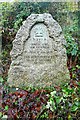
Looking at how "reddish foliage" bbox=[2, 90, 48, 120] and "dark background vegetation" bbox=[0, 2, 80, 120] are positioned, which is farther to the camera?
"reddish foliage" bbox=[2, 90, 48, 120]

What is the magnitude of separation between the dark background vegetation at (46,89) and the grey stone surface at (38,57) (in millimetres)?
224

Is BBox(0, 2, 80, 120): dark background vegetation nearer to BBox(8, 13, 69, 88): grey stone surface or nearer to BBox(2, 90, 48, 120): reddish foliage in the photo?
BBox(2, 90, 48, 120): reddish foliage

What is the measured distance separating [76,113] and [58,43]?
6.01ft

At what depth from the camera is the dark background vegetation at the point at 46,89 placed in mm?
4094

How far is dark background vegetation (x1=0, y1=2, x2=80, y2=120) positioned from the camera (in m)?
4.09

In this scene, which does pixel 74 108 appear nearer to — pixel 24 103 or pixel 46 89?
pixel 24 103

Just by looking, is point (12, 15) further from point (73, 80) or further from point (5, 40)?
point (73, 80)

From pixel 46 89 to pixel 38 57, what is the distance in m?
0.59

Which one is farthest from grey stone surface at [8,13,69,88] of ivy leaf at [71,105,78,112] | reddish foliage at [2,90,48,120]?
ivy leaf at [71,105,78,112]

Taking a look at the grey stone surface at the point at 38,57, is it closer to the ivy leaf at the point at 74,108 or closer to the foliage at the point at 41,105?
the foliage at the point at 41,105

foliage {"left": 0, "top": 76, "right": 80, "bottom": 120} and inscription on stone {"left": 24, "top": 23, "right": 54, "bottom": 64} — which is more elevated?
inscription on stone {"left": 24, "top": 23, "right": 54, "bottom": 64}

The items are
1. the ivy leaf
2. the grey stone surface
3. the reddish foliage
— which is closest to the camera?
the ivy leaf

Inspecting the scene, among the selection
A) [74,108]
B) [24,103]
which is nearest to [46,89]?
[24,103]

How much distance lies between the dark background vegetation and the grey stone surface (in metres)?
0.22
